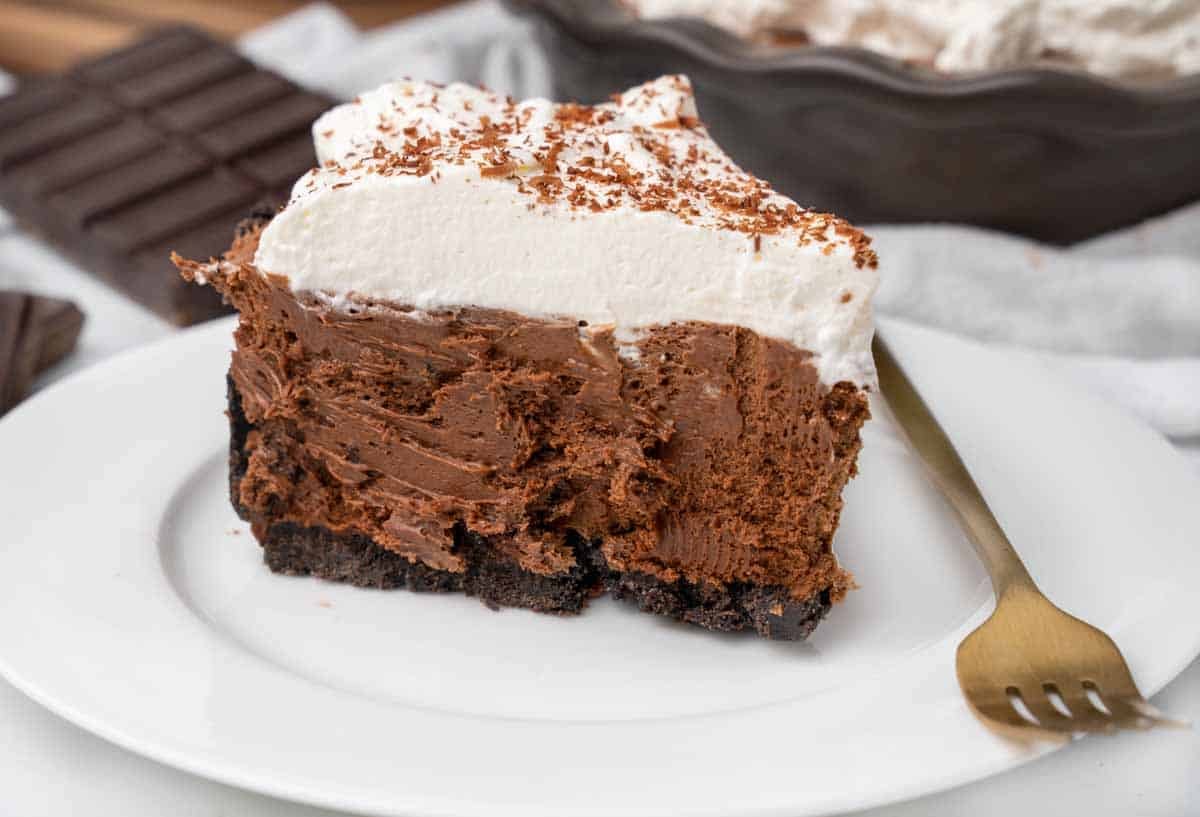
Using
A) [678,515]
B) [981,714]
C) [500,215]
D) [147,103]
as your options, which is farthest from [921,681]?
[147,103]

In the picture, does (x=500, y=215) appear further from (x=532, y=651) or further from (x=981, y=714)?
(x=981, y=714)

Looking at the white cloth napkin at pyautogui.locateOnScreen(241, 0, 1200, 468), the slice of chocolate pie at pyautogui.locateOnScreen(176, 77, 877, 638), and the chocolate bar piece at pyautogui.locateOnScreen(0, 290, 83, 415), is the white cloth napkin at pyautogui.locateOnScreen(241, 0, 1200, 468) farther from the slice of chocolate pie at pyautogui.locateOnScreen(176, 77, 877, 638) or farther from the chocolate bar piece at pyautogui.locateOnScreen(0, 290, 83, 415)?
the chocolate bar piece at pyautogui.locateOnScreen(0, 290, 83, 415)

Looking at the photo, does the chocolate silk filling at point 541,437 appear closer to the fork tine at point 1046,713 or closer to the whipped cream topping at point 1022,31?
the fork tine at point 1046,713

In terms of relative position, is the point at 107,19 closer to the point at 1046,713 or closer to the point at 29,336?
the point at 29,336

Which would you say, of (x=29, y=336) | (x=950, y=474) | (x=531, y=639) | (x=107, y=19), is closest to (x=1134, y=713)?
(x=950, y=474)

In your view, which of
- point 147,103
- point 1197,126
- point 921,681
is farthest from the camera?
point 147,103

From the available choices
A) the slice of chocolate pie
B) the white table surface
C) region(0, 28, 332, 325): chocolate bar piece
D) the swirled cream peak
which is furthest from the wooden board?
the white table surface
